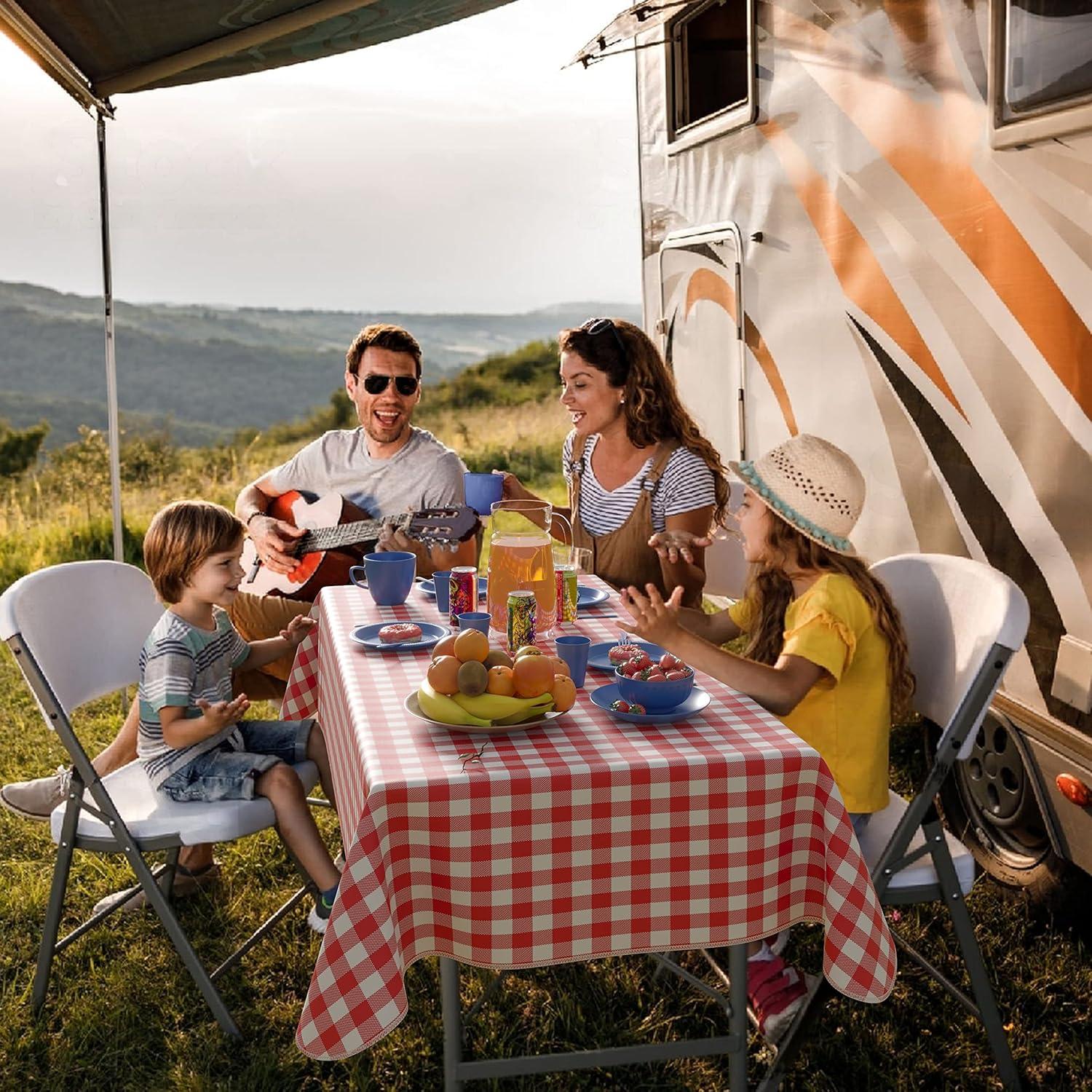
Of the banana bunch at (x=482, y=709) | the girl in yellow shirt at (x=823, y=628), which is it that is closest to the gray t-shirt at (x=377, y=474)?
the girl in yellow shirt at (x=823, y=628)

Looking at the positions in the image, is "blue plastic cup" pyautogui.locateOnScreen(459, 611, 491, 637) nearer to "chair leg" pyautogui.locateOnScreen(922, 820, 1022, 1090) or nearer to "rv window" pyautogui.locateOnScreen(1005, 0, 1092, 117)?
"chair leg" pyautogui.locateOnScreen(922, 820, 1022, 1090)

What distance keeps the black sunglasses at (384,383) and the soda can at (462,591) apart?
1267 mm

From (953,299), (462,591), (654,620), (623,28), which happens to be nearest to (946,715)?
(654,620)

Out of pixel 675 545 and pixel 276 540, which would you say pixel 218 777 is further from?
pixel 276 540

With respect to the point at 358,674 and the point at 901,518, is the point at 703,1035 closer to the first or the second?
the point at 358,674

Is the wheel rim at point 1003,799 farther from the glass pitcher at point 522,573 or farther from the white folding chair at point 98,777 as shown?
the white folding chair at point 98,777

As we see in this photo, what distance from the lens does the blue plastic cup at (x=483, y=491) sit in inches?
117

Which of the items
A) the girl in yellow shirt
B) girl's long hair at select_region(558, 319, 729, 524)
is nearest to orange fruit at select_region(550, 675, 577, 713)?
the girl in yellow shirt

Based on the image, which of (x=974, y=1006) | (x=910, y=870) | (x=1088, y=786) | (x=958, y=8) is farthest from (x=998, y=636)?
(x=958, y=8)

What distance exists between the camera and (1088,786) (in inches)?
92.0

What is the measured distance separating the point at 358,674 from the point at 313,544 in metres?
1.68

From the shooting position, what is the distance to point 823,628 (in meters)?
2.05

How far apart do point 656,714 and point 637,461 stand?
1573mm

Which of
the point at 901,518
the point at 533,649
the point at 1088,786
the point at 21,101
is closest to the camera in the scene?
the point at 533,649
